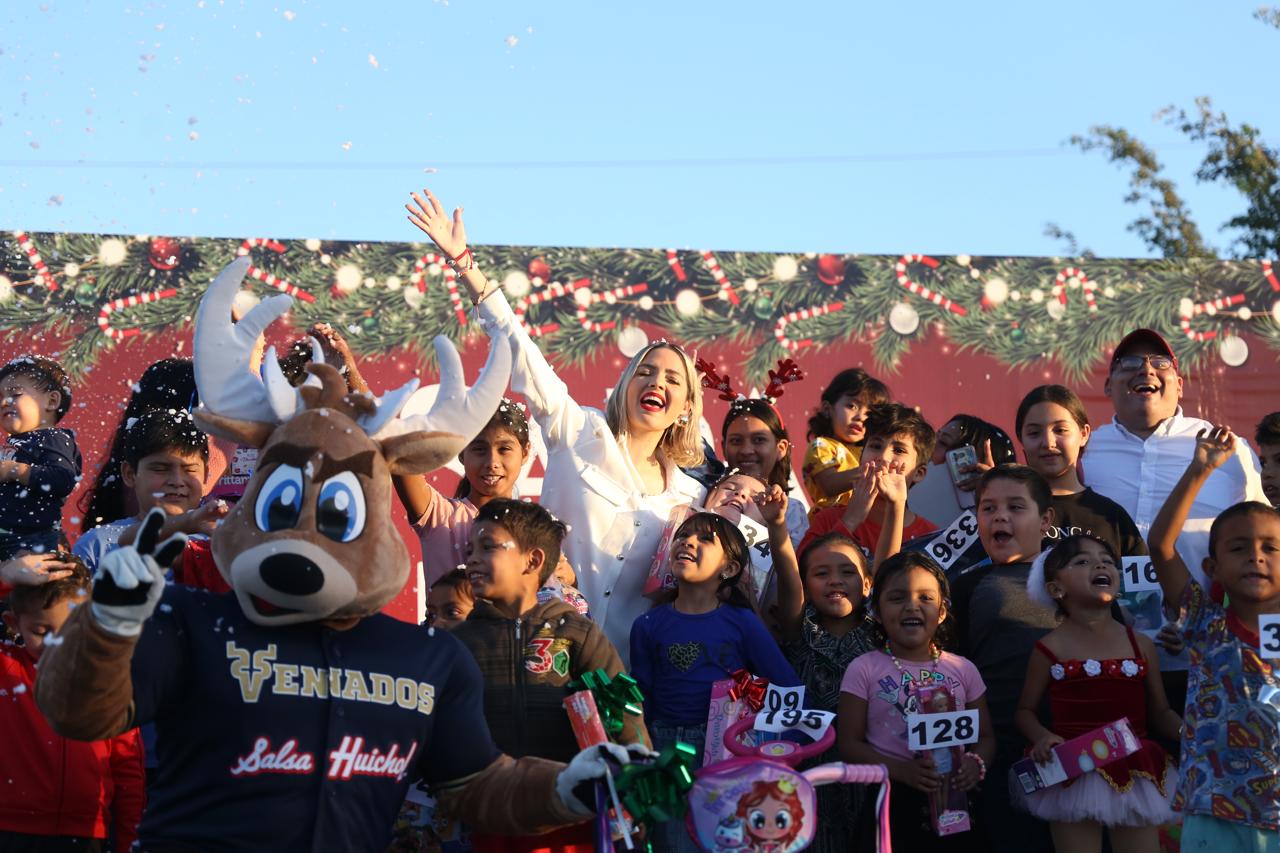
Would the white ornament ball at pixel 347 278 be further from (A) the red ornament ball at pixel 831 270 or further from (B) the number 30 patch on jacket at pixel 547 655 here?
(B) the number 30 patch on jacket at pixel 547 655

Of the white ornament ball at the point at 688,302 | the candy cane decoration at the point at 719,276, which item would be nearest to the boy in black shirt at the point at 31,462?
the white ornament ball at the point at 688,302

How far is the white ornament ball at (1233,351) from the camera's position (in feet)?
29.5

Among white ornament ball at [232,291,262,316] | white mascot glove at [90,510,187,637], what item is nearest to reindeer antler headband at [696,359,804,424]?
white ornament ball at [232,291,262,316]

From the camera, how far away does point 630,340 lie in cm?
857

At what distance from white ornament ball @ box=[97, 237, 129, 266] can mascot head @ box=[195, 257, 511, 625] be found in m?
4.70

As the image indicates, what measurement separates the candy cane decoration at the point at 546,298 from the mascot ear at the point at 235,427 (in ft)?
15.4

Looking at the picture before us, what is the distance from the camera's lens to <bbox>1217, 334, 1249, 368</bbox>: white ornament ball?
9.00 metres

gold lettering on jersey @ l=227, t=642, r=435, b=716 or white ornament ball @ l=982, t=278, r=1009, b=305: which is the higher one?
white ornament ball @ l=982, t=278, r=1009, b=305

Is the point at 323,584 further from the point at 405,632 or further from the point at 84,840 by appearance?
the point at 84,840

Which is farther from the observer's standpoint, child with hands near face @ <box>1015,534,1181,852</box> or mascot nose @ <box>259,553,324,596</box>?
child with hands near face @ <box>1015,534,1181,852</box>

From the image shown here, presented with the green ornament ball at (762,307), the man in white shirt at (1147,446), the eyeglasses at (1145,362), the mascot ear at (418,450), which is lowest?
the mascot ear at (418,450)

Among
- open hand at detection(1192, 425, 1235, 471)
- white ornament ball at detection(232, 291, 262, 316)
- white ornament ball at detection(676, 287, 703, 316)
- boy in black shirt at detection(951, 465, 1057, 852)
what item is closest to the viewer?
boy in black shirt at detection(951, 465, 1057, 852)

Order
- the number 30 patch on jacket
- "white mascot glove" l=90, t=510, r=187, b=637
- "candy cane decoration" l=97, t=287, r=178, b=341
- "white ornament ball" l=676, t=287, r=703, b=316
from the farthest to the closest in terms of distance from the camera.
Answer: "white ornament ball" l=676, t=287, r=703, b=316, "candy cane decoration" l=97, t=287, r=178, b=341, the number 30 patch on jacket, "white mascot glove" l=90, t=510, r=187, b=637

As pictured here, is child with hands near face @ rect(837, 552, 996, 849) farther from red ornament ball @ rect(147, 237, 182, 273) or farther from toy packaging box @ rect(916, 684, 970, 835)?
red ornament ball @ rect(147, 237, 182, 273)
